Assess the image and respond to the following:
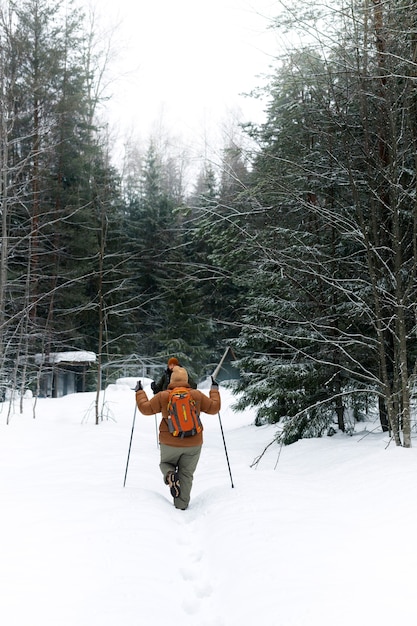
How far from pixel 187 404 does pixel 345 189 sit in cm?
488

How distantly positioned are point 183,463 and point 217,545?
168 centimetres

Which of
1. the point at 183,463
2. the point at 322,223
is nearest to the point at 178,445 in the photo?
the point at 183,463

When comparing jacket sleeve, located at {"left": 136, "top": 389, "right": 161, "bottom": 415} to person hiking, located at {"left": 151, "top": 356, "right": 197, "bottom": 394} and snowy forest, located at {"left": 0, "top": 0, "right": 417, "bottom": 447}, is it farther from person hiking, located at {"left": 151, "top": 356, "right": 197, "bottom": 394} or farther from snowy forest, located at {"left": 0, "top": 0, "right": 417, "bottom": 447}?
snowy forest, located at {"left": 0, "top": 0, "right": 417, "bottom": 447}

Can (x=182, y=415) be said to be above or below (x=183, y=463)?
above

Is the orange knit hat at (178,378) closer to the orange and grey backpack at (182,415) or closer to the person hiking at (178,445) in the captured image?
the person hiking at (178,445)

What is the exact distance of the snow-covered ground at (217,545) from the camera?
310cm

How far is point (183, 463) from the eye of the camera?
6059 millimetres

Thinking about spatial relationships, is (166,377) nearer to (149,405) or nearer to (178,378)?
(178,378)

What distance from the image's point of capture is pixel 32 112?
19.8 m

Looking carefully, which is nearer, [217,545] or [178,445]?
[217,545]

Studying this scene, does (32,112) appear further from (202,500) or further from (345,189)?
(202,500)

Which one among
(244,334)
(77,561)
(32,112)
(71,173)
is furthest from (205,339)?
(77,561)

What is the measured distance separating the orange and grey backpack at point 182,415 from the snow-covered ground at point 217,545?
2.72 ft

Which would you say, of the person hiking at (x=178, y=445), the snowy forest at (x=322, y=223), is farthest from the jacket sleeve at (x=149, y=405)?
the snowy forest at (x=322, y=223)
